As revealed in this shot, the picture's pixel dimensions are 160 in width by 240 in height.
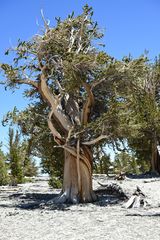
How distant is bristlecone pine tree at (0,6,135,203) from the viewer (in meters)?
15.3

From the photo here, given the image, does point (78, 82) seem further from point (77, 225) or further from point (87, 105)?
point (77, 225)

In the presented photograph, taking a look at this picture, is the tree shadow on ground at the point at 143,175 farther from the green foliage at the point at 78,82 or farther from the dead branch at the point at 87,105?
the dead branch at the point at 87,105

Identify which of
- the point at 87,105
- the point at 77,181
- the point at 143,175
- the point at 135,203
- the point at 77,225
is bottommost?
the point at 77,225

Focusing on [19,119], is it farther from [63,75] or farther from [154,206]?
[154,206]

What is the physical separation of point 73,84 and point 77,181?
4.23 metres

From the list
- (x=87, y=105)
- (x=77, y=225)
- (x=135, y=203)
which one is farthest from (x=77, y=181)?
(x=77, y=225)

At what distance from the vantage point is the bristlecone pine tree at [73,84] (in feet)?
50.1

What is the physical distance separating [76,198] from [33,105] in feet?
19.8

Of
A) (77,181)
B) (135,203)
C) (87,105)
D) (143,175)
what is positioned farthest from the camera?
(143,175)

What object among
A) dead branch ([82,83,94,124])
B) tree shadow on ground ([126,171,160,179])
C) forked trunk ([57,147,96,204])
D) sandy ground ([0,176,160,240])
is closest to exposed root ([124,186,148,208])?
sandy ground ([0,176,160,240])

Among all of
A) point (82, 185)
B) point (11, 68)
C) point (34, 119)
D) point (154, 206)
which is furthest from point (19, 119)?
point (154, 206)

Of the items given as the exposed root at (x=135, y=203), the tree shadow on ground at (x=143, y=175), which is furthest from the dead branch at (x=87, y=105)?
the tree shadow on ground at (x=143, y=175)

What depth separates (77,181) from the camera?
16000 mm

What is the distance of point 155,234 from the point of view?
26.7ft
